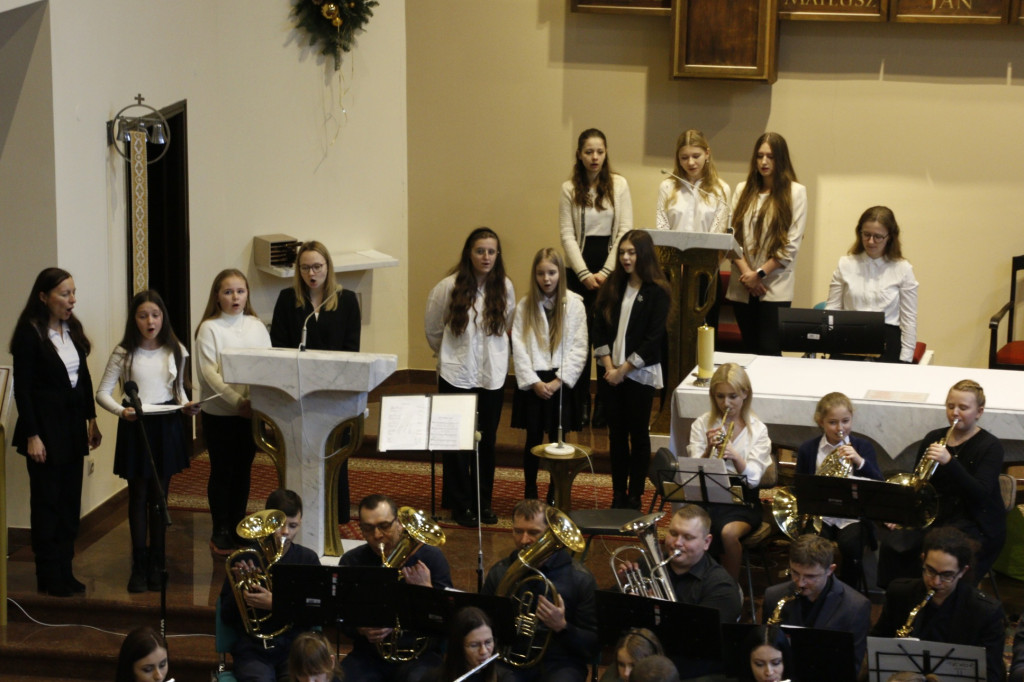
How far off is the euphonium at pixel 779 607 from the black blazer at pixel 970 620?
36 centimetres

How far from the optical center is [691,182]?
826cm

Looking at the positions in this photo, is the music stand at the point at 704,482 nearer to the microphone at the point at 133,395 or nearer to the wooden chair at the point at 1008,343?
the microphone at the point at 133,395

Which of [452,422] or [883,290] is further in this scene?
[883,290]

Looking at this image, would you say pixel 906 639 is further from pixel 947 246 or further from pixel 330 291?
pixel 947 246

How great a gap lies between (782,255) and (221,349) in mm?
3467

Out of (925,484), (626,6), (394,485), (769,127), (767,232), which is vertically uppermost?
(626,6)

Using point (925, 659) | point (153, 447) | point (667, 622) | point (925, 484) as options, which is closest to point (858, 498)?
point (925, 484)

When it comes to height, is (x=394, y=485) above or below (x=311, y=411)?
below

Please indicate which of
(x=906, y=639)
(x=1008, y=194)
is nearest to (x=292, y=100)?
(x=1008, y=194)

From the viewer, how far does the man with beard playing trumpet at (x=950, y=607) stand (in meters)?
5.03

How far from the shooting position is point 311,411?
614cm

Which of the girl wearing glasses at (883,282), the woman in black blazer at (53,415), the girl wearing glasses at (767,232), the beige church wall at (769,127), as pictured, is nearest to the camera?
the woman in black blazer at (53,415)

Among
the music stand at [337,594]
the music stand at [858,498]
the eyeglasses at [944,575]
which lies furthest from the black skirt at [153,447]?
the eyeglasses at [944,575]

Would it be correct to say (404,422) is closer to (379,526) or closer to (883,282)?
(379,526)
